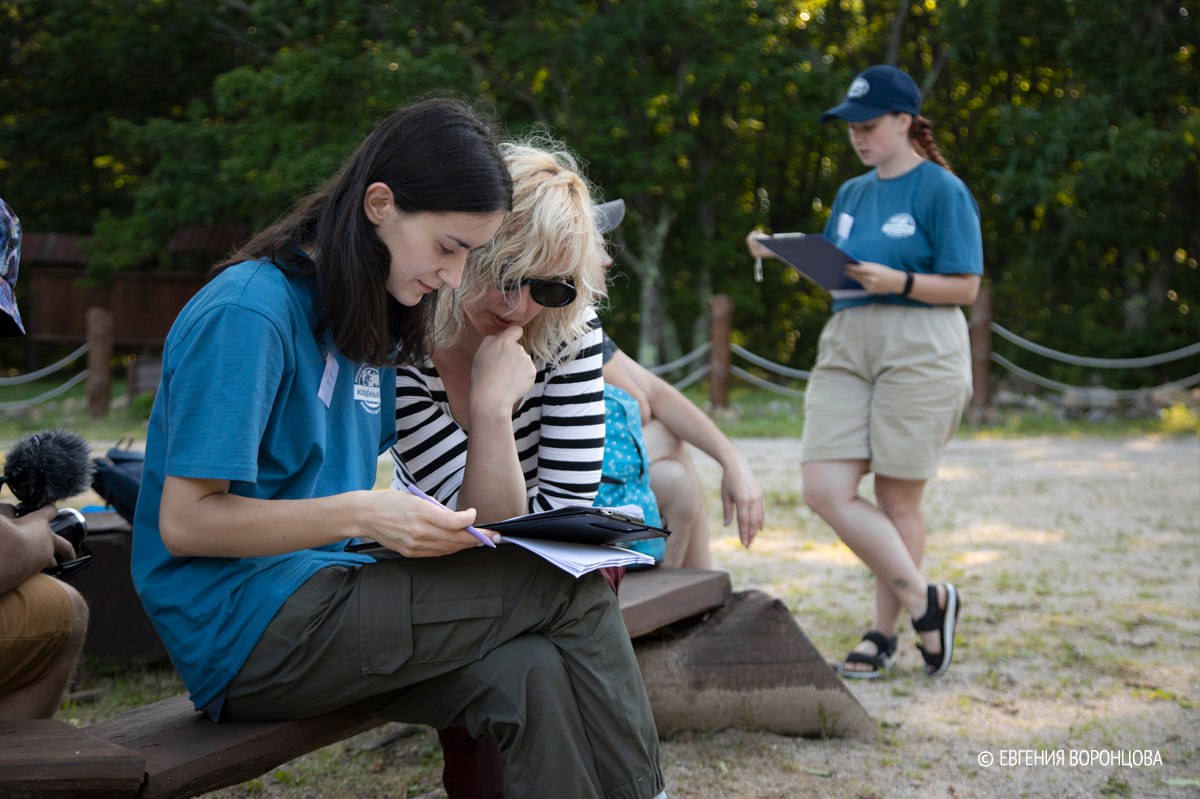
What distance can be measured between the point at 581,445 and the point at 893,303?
5.89ft

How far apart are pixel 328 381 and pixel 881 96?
257 cm

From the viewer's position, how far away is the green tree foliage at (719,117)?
1316 cm

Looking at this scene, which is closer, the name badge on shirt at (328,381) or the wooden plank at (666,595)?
the name badge on shirt at (328,381)

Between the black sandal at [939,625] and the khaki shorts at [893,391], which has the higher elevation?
the khaki shorts at [893,391]

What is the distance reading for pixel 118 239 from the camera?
16.1m

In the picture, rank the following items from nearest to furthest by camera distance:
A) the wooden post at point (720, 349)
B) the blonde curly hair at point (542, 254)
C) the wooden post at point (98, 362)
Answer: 1. the blonde curly hair at point (542, 254)
2. the wooden post at point (720, 349)
3. the wooden post at point (98, 362)

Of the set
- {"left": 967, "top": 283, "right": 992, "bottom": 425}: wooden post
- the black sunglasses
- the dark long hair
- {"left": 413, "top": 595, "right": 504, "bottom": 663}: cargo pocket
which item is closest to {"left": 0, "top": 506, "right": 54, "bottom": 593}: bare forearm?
the dark long hair

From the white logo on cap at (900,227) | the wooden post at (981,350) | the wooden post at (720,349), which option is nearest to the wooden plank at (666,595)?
the white logo on cap at (900,227)

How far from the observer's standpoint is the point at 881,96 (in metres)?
4.05

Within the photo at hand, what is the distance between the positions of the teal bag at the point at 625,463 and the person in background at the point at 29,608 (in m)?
1.27

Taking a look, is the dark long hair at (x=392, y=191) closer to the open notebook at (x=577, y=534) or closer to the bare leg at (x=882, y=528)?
the open notebook at (x=577, y=534)

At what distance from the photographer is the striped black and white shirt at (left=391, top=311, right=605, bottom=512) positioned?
2.66 metres

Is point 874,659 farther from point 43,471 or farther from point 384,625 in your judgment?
point 43,471

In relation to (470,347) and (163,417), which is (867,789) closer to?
(470,347)
